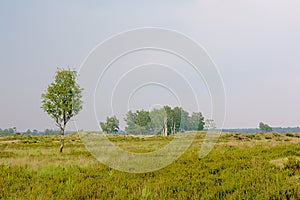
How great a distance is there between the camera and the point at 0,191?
6.84 m

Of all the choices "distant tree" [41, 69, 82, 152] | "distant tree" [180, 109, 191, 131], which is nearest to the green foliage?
"distant tree" [41, 69, 82, 152]

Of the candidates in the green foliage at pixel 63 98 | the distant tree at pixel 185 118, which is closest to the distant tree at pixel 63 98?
the green foliage at pixel 63 98

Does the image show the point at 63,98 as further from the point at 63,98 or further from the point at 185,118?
the point at 185,118

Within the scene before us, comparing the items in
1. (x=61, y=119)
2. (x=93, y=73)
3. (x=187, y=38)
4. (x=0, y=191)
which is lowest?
(x=0, y=191)

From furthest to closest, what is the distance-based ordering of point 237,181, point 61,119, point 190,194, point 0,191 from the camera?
point 61,119 < point 237,181 < point 0,191 < point 190,194

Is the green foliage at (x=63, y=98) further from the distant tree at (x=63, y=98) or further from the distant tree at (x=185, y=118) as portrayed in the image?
the distant tree at (x=185, y=118)

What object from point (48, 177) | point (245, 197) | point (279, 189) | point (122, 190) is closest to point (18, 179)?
point (48, 177)

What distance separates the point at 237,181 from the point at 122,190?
3.52 m

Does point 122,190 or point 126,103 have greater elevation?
point 126,103

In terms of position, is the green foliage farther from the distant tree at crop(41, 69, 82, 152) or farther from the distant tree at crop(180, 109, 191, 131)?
the distant tree at crop(180, 109, 191, 131)

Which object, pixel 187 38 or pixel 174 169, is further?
pixel 187 38

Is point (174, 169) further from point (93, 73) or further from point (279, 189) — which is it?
point (93, 73)

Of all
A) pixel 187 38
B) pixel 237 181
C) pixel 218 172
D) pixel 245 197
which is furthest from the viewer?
pixel 187 38

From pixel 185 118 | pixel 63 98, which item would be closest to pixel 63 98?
pixel 63 98
